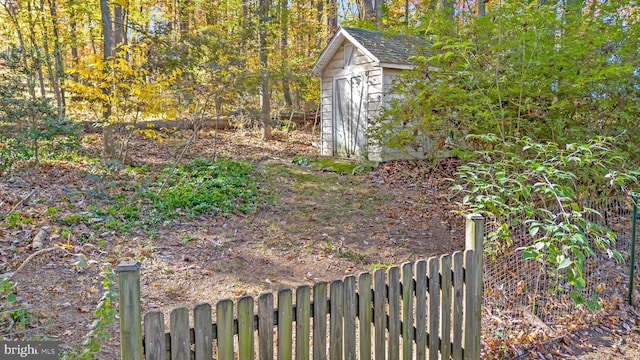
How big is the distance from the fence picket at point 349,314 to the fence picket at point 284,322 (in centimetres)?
37

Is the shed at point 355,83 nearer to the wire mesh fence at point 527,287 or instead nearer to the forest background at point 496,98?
the forest background at point 496,98

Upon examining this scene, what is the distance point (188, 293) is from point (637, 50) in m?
6.11

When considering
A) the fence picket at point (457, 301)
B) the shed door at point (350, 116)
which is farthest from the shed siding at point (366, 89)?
the fence picket at point (457, 301)

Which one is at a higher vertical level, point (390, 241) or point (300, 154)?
point (300, 154)

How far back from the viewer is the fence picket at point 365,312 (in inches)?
97.7

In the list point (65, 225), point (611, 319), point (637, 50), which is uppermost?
point (637, 50)

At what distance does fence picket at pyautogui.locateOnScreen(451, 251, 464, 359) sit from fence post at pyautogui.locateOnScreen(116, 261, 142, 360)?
202 centimetres

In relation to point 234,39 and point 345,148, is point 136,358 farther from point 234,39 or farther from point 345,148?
point 345,148

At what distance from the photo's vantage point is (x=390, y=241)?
5.96 metres

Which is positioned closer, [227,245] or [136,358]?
[136,358]

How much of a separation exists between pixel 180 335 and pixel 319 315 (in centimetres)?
77

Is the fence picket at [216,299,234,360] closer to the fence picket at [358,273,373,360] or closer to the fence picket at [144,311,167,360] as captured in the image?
the fence picket at [144,311,167,360]

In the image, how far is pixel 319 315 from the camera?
2352mm

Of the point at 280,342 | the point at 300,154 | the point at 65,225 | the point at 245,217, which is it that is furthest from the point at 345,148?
the point at 280,342
